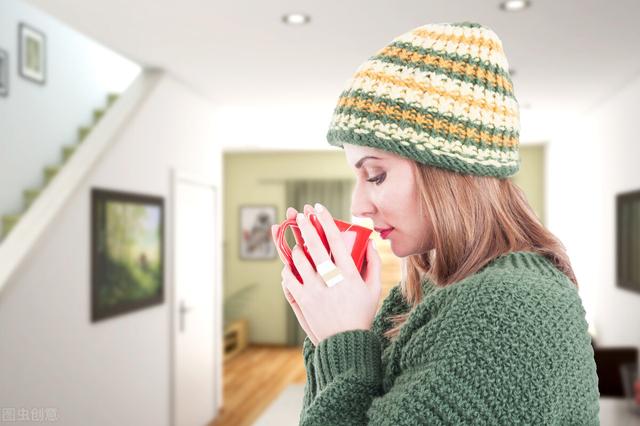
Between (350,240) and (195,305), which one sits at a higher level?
(350,240)

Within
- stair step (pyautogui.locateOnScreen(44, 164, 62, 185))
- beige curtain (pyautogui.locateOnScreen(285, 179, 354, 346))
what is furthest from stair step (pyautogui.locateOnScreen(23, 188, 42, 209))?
beige curtain (pyautogui.locateOnScreen(285, 179, 354, 346))

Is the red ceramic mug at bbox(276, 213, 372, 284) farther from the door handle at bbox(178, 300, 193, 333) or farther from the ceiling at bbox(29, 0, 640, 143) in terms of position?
the door handle at bbox(178, 300, 193, 333)

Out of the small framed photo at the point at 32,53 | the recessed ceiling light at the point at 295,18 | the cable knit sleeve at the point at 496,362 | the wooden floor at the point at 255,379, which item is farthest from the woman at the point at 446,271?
the wooden floor at the point at 255,379

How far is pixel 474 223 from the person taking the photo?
32.9 inches

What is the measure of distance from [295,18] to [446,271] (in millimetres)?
2545

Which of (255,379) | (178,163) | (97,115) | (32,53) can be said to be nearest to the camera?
(32,53)

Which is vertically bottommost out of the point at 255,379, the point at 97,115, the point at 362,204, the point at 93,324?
the point at 255,379

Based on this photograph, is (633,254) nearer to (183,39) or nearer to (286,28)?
(286,28)

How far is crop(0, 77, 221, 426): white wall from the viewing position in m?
2.74

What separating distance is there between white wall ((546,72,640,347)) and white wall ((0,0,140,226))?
4216 mm

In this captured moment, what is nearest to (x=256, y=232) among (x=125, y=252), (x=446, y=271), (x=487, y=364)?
(x=125, y=252)

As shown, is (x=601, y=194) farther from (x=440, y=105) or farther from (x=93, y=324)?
(x=440, y=105)

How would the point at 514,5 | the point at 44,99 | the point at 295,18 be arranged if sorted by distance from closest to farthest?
the point at 514,5
the point at 295,18
the point at 44,99

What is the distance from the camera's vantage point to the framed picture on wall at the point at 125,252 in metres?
3.43
